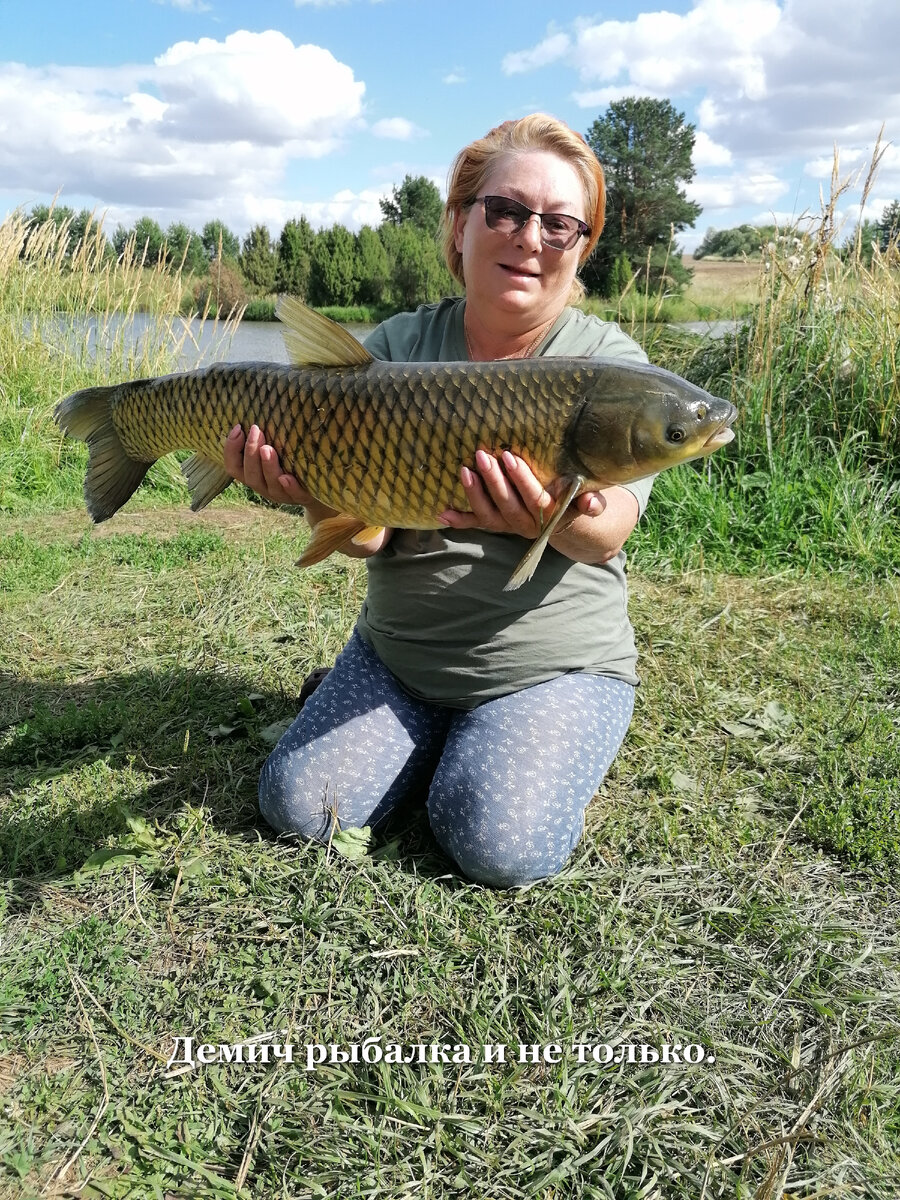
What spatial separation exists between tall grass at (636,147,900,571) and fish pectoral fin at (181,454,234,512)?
253 cm

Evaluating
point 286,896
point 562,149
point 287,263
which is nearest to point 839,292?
point 562,149

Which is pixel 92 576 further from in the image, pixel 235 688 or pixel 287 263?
pixel 287 263

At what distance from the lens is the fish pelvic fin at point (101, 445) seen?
2.15 m

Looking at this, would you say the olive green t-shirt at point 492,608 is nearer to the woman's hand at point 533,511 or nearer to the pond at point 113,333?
the woman's hand at point 533,511

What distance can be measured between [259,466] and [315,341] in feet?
0.98

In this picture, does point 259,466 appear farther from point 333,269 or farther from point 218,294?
point 333,269

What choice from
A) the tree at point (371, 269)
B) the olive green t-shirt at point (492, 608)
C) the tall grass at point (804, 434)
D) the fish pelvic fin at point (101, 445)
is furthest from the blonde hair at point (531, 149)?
the tree at point (371, 269)

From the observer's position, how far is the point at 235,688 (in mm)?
2996

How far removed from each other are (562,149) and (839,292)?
3531 millimetres

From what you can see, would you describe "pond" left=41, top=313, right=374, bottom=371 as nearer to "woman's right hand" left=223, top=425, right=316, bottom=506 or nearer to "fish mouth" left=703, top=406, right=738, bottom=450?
"woman's right hand" left=223, top=425, right=316, bottom=506

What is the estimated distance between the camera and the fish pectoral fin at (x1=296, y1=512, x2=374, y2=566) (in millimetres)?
1953

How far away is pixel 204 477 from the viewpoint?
2.15 meters

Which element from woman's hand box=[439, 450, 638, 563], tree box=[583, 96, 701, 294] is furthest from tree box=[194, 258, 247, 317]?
tree box=[583, 96, 701, 294]

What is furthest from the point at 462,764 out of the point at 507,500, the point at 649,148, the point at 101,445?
the point at 649,148
